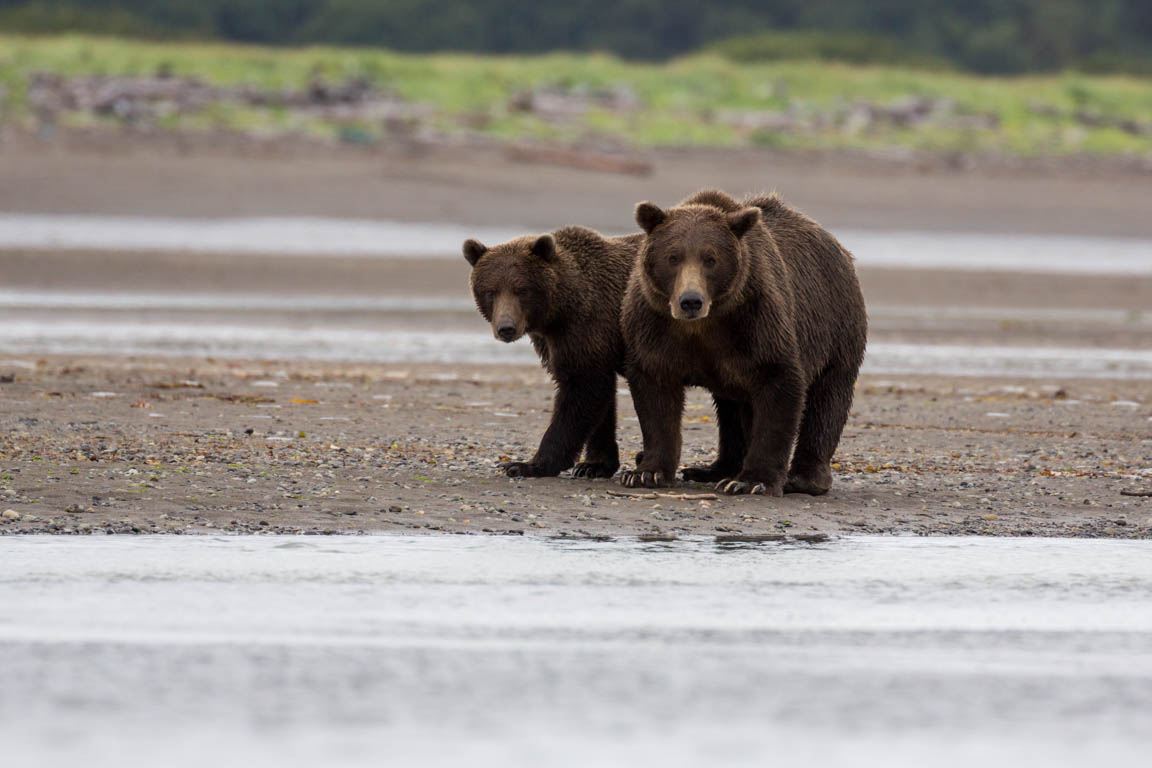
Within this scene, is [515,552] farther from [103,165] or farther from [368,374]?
[103,165]

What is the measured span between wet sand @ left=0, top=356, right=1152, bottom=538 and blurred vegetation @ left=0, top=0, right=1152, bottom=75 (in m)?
28.7

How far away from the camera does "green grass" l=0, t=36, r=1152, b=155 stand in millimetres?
30094

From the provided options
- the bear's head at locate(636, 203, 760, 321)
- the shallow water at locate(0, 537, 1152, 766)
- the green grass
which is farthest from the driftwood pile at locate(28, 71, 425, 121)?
the shallow water at locate(0, 537, 1152, 766)

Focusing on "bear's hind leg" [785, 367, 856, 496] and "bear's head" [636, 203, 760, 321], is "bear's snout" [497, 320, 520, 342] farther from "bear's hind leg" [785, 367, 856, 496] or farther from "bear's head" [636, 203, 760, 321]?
"bear's hind leg" [785, 367, 856, 496]

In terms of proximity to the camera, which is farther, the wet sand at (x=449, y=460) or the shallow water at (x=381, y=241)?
the shallow water at (x=381, y=241)

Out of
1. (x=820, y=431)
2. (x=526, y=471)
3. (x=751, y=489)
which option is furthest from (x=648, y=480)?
(x=820, y=431)

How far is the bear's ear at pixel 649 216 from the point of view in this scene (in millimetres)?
7305

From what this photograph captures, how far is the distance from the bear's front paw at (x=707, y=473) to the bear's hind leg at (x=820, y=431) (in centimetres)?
39

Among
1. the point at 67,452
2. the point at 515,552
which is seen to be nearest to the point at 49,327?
the point at 67,452

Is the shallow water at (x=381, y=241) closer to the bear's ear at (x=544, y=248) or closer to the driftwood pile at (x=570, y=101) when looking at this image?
the driftwood pile at (x=570, y=101)

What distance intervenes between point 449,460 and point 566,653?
365cm

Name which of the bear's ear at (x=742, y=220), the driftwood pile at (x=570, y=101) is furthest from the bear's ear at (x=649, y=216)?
the driftwood pile at (x=570, y=101)

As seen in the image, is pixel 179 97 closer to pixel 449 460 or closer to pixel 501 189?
pixel 501 189

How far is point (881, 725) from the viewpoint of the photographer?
410cm
